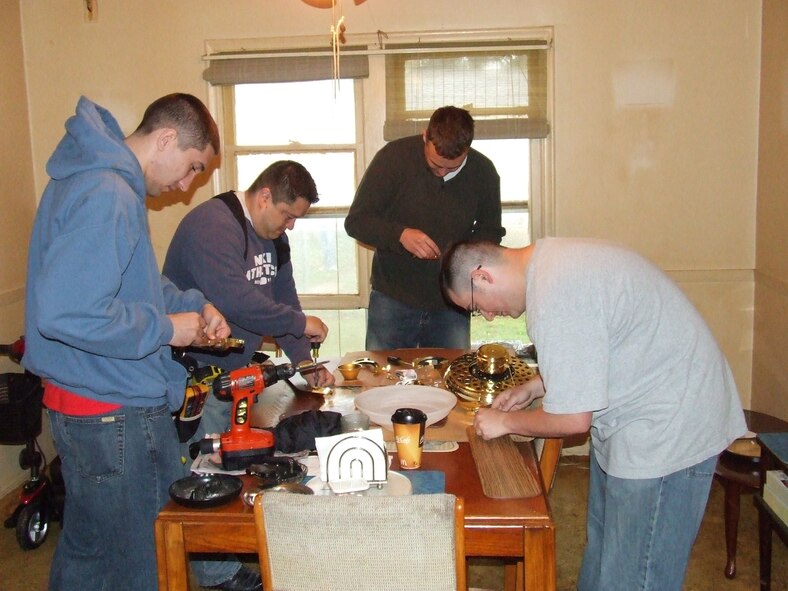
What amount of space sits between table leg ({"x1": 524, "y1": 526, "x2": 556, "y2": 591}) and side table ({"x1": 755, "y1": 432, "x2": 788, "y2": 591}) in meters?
0.92

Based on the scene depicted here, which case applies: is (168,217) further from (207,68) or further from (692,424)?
(692,424)

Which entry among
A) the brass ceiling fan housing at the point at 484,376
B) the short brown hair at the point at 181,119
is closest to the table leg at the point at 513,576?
the brass ceiling fan housing at the point at 484,376

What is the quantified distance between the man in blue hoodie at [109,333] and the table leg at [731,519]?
74.2 inches

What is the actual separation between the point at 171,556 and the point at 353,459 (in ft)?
1.37

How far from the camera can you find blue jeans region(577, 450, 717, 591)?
5.24 feet

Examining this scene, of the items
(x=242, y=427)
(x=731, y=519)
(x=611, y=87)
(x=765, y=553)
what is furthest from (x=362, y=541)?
(x=611, y=87)

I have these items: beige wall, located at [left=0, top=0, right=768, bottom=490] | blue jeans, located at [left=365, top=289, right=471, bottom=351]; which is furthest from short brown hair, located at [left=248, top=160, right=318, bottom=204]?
beige wall, located at [left=0, top=0, right=768, bottom=490]

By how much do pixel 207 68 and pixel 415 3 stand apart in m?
1.11

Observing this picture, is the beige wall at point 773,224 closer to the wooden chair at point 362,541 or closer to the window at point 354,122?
the window at point 354,122

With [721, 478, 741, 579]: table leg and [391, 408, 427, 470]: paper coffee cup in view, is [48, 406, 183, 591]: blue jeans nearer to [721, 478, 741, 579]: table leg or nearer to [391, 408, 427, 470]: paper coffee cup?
[391, 408, 427, 470]: paper coffee cup

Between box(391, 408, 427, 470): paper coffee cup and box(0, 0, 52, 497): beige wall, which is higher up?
box(0, 0, 52, 497): beige wall

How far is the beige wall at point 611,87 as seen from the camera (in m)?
3.66

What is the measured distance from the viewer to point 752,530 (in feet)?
10.1

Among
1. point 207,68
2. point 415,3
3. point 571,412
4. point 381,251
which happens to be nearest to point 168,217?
point 207,68
